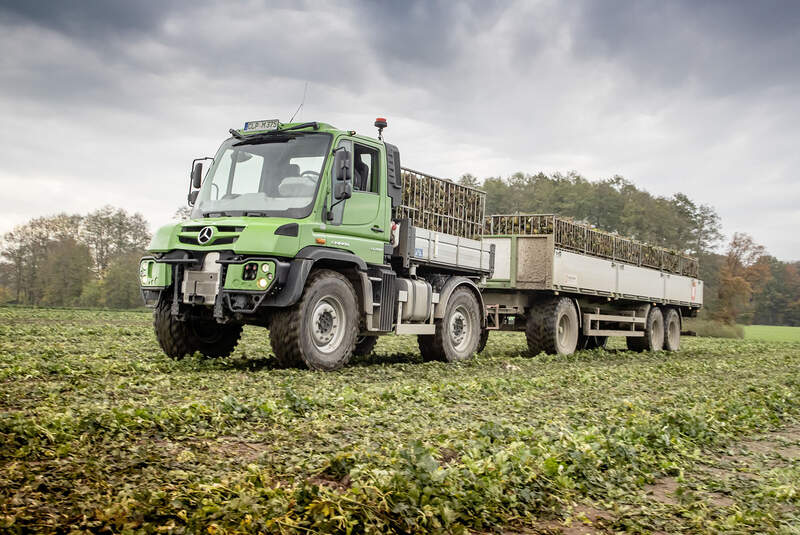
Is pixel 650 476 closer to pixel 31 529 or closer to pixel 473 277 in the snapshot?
pixel 31 529

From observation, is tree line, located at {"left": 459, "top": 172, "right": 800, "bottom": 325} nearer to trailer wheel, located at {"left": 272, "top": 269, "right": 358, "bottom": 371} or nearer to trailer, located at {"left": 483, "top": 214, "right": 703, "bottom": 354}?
trailer, located at {"left": 483, "top": 214, "right": 703, "bottom": 354}

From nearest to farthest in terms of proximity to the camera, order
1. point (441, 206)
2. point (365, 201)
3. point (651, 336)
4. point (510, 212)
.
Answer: point (365, 201) → point (441, 206) → point (651, 336) → point (510, 212)

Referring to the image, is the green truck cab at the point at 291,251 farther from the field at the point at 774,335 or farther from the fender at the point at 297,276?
the field at the point at 774,335

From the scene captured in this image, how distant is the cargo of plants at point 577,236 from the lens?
17219mm

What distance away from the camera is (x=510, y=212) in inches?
3068

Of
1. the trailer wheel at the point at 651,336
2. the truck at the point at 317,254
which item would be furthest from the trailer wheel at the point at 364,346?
the trailer wheel at the point at 651,336

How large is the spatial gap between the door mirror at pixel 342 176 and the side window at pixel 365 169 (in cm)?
52

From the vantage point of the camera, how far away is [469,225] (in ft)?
48.6

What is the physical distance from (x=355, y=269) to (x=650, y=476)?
20.4ft

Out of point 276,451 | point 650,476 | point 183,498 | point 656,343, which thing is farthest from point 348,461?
point 656,343

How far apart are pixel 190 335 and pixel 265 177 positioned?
265 cm

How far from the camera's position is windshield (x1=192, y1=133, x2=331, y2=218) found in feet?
35.4

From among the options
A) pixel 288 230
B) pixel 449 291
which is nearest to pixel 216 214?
pixel 288 230

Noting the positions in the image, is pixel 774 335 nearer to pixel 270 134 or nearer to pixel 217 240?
pixel 270 134
